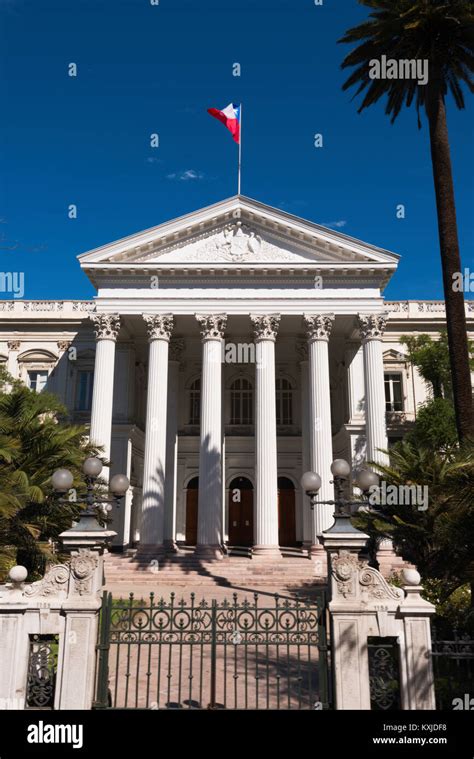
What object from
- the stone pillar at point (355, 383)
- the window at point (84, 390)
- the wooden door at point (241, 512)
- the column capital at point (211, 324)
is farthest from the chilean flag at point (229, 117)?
the wooden door at point (241, 512)

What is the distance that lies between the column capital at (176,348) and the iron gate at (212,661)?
767 inches

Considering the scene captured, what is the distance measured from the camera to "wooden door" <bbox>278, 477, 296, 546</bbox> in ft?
110

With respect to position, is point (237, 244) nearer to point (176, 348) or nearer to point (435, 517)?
point (176, 348)

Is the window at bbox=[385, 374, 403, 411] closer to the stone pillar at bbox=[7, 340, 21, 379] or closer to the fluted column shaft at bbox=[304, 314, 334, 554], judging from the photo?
the fluted column shaft at bbox=[304, 314, 334, 554]

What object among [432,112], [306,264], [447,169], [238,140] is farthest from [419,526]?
[238,140]

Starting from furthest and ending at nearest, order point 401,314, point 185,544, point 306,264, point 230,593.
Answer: point 401,314 < point 185,544 < point 306,264 < point 230,593

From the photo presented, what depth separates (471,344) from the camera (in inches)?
1198

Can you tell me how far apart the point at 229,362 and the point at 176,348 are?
11.6 feet

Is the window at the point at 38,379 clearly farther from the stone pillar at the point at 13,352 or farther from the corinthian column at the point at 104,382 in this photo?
the corinthian column at the point at 104,382

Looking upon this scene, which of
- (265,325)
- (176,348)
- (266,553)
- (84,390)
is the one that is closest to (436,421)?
(265,325)

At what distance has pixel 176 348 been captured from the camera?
102 feet

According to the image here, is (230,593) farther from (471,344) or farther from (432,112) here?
(471,344)

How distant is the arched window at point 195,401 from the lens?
34.6 m
